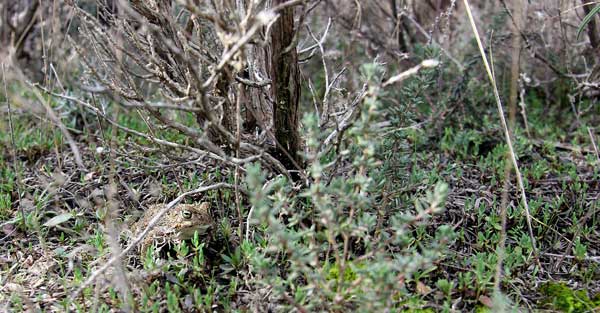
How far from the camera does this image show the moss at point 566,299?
2.09 m

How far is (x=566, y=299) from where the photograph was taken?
2121 millimetres

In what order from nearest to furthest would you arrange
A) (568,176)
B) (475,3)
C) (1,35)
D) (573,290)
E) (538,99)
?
(573,290)
(568,176)
(538,99)
(1,35)
(475,3)

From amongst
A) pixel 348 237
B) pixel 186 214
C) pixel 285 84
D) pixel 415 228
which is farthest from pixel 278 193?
pixel 415 228

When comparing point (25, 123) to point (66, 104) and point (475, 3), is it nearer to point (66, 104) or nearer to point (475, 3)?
point (66, 104)

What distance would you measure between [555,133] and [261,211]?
2720mm

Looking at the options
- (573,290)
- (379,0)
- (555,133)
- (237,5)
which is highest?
(379,0)

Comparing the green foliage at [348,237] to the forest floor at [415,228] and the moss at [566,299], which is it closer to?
the forest floor at [415,228]

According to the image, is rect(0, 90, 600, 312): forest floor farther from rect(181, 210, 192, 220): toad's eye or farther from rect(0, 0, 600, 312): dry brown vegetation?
rect(181, 210, 192, 220): toad's eye

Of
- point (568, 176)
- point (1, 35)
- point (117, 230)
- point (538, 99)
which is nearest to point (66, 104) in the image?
point (1, 35)

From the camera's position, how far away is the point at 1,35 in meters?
4.64

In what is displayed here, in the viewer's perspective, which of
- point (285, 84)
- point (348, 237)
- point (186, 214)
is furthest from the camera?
point (285, 84)

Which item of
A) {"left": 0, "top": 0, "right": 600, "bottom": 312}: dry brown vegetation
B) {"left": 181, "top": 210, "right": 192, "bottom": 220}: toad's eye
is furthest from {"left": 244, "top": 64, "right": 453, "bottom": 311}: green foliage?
{"left": 181, "top": 210, "right": 192, "bottom": 220}: toad's eye

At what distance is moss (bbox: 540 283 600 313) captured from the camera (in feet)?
6.86

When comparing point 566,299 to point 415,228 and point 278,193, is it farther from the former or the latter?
point 278,193
